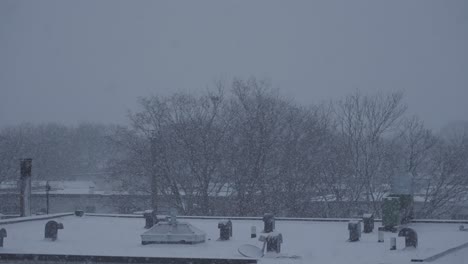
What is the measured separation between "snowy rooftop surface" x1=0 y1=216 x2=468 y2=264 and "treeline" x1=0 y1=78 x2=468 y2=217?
2403 cm

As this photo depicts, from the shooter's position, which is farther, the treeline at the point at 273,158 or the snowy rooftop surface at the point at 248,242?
the treeline at the point at 273,158

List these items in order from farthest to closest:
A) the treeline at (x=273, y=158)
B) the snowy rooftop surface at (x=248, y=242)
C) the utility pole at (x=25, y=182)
Result: the treeline at (x=273, y=158), the utility pole at (x=25, y=182), the snowy rooftop surface at (x=248, y=242)

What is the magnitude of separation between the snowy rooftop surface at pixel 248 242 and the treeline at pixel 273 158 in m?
24.0

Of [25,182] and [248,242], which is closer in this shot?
[248,242]

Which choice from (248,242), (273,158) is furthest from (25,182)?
(273,158)

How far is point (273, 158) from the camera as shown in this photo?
4844 centimetres

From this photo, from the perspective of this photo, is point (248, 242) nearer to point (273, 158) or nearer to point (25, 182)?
point (25, 182)

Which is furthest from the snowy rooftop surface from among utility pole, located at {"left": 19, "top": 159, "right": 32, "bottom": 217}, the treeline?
the treeline

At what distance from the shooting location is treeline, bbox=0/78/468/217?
45656mm

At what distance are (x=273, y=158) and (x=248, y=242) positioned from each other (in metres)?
32.3

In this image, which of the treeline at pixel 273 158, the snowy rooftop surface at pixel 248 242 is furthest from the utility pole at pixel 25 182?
the treeline at pixel 273 158

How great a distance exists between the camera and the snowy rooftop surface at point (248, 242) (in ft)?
45.0

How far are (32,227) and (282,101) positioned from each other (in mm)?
34294

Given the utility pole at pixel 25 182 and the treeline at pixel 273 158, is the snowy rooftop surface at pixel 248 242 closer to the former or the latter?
the utility pole at pixel 25 182
